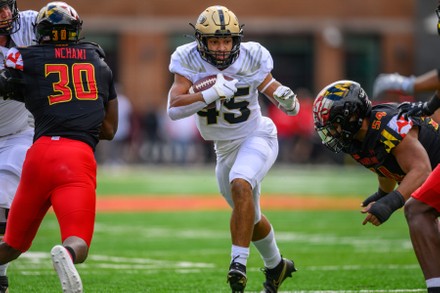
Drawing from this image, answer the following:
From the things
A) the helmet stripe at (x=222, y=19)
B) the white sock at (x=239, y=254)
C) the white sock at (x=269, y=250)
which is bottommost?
the white sock at (x=269, y=250)

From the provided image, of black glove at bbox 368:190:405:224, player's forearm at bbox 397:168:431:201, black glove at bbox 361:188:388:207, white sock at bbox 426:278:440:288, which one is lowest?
white sock at bbox 426:278:440:288

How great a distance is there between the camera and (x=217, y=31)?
7.02 meters

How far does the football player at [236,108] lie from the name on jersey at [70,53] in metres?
1.06

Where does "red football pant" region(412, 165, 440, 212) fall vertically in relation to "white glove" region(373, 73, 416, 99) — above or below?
below

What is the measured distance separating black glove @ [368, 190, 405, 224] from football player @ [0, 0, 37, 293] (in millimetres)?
2723

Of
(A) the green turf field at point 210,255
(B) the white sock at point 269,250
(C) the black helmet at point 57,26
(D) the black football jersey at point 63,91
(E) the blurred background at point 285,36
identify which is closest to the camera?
(D) the black football jersey at point 63,91

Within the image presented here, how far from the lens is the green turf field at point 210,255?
776cm

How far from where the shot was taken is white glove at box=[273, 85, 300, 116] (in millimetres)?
7051

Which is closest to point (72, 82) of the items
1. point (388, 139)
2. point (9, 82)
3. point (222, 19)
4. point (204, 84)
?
point (9, 82)

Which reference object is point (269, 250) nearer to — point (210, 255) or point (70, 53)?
point (70, 53)

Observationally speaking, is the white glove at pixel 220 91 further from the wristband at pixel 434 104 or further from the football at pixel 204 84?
the wristband at pixel 434 104

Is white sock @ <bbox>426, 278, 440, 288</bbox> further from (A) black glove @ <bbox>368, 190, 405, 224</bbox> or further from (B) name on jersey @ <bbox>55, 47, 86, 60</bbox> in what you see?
(B) name on jersey @ <bbox>55, 47, 86, 60</bbox>

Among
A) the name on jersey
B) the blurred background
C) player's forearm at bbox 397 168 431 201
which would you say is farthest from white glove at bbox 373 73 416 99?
the blurred background

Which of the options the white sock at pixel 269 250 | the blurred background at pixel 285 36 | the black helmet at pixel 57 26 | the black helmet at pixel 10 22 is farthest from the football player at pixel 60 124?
the blurred background at pixel 285 36
